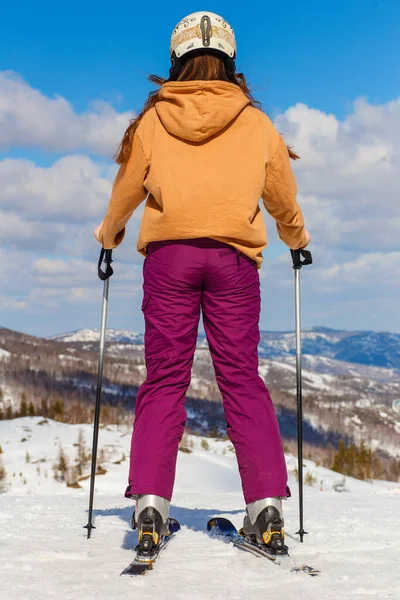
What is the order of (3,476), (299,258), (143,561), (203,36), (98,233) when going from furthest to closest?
1. (3,476)
2. (299,258)
3. (98,233)
4. (203,36)
5. (143,561)

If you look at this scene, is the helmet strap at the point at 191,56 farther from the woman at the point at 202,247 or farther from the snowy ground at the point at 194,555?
the snowy ground at the point at 194,555

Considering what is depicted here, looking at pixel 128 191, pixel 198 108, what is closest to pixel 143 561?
pixel 128 191

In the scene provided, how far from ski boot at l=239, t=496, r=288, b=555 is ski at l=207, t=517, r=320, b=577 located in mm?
24

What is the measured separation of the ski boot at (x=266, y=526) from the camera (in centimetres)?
275

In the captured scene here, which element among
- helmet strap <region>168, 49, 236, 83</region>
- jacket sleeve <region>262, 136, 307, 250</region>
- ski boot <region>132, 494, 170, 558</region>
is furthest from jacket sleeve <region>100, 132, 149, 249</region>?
ski boot <region>132, 494, 170, 558</region>

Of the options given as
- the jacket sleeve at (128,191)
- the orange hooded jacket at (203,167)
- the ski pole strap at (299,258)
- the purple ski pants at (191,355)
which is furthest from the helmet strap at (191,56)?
the ski pole strap at (299,258)

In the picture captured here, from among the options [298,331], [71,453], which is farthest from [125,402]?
[298,331]

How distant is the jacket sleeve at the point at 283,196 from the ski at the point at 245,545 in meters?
1.75

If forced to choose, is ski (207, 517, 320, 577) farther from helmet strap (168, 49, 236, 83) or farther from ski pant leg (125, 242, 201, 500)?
helmet strap (168, 49, 236, 83)

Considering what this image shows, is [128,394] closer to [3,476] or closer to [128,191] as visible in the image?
[3,476]

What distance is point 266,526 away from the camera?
111 inches

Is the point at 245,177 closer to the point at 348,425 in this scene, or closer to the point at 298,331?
the point at 298,331

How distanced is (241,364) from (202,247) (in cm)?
64

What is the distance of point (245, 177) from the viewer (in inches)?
118
